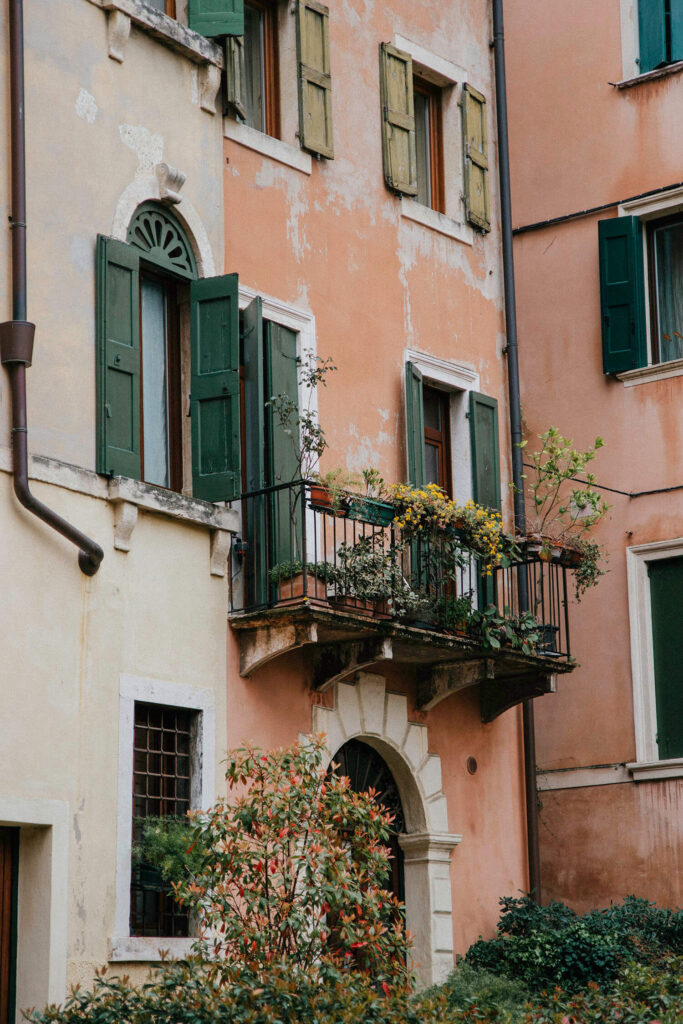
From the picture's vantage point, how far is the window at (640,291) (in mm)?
17500

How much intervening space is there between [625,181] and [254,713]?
25.3 ft

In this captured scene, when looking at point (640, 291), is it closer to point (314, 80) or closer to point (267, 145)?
point (314, 80)

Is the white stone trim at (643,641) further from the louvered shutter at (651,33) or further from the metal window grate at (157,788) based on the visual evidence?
the metal window grate at (157,788)

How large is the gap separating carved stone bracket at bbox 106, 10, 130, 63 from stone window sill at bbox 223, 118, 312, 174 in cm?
141

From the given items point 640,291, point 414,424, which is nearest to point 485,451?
point 414,424

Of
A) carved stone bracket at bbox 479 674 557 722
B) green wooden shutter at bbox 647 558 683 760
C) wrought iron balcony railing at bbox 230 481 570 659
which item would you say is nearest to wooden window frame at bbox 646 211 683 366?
green wooden shutter at bbox 647 558 683 760

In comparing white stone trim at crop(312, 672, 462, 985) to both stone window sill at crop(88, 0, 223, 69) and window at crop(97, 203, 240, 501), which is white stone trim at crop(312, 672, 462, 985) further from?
stone window sill at crop(88, 0, 223, 69)

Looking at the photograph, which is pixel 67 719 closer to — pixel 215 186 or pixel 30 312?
pixel 30 312

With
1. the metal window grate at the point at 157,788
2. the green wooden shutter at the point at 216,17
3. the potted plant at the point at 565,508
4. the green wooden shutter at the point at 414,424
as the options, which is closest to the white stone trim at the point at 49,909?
the metal window grate at the point at 157,788

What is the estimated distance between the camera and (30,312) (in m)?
12.1

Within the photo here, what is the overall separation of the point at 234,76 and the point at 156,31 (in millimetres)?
1015

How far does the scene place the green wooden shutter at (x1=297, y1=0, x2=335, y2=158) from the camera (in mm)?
15156

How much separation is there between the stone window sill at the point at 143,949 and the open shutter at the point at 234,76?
22.4 ft

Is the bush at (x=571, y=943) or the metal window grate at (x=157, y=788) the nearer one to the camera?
the metal window grate at (x=157, y=788)
